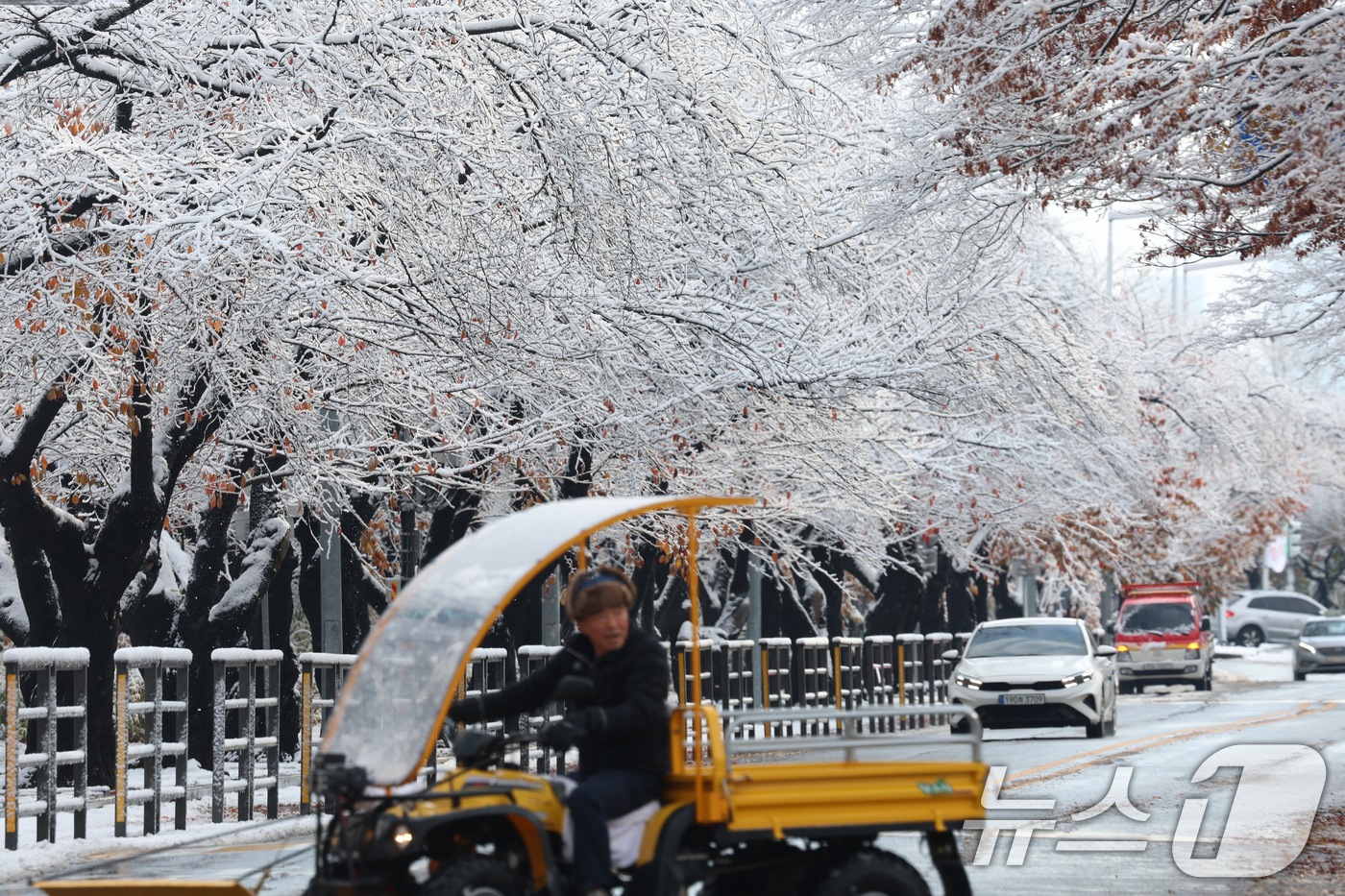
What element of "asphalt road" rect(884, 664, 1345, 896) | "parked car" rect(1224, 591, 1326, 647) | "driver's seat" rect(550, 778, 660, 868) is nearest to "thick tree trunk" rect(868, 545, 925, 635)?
"asphalt road" rect(884, 664, 1345, 896)

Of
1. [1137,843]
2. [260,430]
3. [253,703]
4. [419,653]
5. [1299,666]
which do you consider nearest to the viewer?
[419,653]

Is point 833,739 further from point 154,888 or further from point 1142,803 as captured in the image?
point 1142,803

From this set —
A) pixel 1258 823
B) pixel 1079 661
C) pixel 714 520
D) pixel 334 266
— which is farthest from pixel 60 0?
pixel 1079 661

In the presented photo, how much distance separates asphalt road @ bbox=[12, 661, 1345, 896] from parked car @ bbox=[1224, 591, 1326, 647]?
43928 mm

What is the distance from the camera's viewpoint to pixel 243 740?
45.8 feet

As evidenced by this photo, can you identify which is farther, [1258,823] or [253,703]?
[253,703]

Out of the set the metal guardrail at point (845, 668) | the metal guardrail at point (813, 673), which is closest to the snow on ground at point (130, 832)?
the metal guardrail at point (813, 673)

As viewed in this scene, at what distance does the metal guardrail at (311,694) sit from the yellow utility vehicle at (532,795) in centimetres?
816

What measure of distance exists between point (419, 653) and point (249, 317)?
7.39m

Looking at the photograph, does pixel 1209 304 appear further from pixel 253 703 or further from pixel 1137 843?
pixel 253 703

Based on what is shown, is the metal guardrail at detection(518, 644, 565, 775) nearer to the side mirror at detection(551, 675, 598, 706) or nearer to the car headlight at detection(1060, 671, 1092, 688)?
the car headlight at detection(1060, 671, 1092, 688)

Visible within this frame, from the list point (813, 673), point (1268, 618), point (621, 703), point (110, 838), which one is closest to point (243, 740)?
point (110, 838)

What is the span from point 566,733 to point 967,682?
17337mm

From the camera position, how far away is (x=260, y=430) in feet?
49.3
